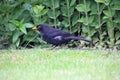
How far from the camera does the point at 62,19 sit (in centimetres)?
1043

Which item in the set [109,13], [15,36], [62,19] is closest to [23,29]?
[15,36]

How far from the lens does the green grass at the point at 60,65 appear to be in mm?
6527

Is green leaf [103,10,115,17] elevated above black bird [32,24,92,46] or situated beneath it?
elevated above

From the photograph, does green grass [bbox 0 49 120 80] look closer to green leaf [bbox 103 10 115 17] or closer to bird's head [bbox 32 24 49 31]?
bird's head [bbox 32 24 49 31]

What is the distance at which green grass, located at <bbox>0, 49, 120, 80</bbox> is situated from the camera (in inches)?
257

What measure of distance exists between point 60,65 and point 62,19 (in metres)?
3.30

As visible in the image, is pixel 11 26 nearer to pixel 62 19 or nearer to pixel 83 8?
pixel 62 19

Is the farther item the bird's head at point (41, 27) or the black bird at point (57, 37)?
the bird's head at point (41, 27)

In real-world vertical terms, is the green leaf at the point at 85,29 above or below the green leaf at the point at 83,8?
below

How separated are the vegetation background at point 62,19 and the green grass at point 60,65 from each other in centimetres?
109

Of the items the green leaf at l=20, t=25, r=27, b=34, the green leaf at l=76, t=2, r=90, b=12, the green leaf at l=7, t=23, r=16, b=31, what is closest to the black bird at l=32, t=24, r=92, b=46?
the green leaf at l=20, t=25, r=27, b=34

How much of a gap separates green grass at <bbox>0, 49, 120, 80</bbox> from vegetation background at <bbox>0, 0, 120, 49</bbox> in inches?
42.7

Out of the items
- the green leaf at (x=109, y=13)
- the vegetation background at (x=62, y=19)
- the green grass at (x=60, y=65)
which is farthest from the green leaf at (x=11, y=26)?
the green leaf at (x=109, y=13)

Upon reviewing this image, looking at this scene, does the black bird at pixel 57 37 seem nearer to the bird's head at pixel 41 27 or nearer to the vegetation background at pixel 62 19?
the bird's head at pixel 41 27
